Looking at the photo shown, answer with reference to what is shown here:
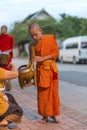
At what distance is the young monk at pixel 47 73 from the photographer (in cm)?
795

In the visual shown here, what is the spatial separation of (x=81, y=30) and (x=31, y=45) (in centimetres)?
5442

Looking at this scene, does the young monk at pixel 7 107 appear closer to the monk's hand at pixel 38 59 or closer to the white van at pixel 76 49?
the monk's hand at pixel 38 59

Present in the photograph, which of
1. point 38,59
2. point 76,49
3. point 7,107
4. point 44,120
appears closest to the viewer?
point 7,107

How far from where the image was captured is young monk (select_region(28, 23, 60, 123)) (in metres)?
7.95

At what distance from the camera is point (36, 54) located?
8.20 metres

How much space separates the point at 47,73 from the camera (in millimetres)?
7930

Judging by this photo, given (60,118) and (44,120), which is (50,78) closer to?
(44,120)

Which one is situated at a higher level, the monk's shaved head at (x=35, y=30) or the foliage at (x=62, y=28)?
the monk's shaved head at (x=35, y=30)

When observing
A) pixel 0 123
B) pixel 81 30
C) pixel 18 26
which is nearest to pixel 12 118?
pixel 0 123

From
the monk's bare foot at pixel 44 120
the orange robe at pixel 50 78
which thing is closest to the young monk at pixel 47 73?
the orange robe at pixel 50 78

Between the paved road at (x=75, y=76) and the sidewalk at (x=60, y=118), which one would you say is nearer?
the sidewalk at (x=60, y=118)

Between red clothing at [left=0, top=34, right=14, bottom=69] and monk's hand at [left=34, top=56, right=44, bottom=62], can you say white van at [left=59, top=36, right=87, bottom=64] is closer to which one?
red clothing at [left=0, top=34, right=14, bottom=69]

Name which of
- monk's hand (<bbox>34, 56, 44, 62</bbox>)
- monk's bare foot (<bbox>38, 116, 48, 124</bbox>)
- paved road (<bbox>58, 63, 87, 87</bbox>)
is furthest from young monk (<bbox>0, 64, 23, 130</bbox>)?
paved road (<bbox>58, 63, 87, 87</bbox>)

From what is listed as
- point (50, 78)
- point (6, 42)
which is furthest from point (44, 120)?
point (6, 42)
